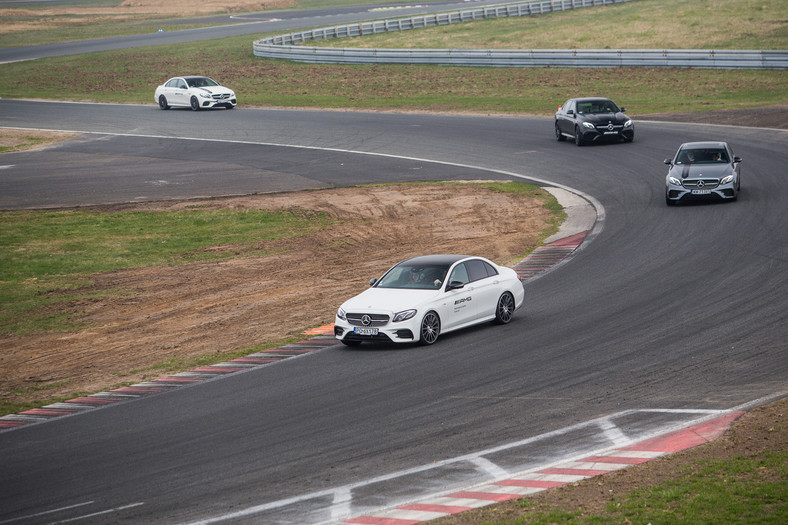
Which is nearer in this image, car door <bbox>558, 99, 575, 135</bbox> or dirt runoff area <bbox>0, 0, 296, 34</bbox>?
car door <bbox>558, 99, 575, 135</bbox>

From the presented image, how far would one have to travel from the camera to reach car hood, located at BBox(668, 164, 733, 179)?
90.1 ft

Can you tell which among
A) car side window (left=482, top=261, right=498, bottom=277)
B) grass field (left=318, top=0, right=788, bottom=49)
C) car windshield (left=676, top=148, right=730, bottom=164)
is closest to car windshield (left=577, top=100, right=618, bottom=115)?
car windshield (left=676, top=148, right=730, bottom=164)

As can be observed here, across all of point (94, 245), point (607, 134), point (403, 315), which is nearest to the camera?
point (403, 315)

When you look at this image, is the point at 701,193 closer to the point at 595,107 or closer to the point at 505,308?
the point at 505,308

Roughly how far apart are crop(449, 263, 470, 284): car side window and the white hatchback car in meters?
36.2

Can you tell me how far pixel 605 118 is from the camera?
38.2m

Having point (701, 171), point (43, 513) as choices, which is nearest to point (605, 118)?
point (701, 171)

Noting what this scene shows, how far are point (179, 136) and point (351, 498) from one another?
3683 cm

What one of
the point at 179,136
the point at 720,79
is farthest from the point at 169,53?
the point at 720,79

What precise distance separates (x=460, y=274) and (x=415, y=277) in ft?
2.79

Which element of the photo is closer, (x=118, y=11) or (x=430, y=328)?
(x=430, y=328)

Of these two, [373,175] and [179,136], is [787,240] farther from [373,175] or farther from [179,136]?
[179,136]

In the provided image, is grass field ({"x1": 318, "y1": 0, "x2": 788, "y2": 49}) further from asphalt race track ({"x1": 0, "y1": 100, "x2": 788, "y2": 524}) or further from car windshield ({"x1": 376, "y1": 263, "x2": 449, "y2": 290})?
car windshield ({"x1": 376, "y1": 263, "x2": 449, "y2": 290})

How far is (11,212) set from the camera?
98.2 feet
